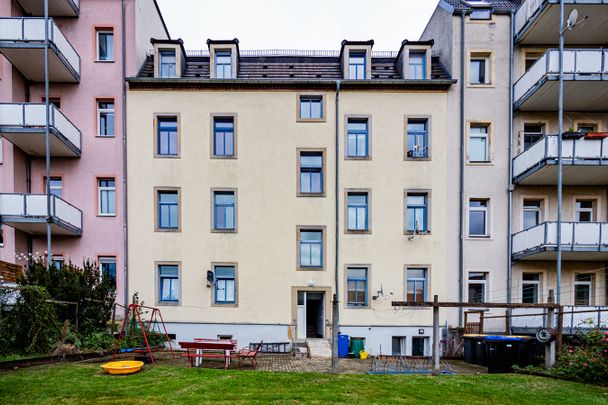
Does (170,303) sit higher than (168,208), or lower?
lower

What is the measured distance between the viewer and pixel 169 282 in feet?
49.8

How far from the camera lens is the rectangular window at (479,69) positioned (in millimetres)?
15602

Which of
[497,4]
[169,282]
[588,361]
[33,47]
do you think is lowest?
[588,361]

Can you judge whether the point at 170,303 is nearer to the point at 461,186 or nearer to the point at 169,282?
the point at 169,282

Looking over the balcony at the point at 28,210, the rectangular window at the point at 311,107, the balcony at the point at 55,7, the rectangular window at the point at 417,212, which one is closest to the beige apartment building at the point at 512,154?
the rectangular window at the point at 417,212

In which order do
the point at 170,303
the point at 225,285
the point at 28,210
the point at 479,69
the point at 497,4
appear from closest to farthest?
the point at 28,210
the point at 170,303
the point at 225,285
the point at 479,69
the point at 497,4

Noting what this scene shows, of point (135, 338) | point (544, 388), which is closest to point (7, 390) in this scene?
point (135, 338)

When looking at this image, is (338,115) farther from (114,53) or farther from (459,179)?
(114,53)

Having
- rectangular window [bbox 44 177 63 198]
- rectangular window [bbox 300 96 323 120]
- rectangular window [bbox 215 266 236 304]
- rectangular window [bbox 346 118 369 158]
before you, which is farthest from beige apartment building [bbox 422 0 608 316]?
rectangular window [bbox 44 177 63 198]

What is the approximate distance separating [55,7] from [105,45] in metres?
2.24

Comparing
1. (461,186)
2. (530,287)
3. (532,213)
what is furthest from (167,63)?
(530,287)

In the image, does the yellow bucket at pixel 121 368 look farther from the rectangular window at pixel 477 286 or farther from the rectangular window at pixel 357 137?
the rectangular window at pixel 477 286

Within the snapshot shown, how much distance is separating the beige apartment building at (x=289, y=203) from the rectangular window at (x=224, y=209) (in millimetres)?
44

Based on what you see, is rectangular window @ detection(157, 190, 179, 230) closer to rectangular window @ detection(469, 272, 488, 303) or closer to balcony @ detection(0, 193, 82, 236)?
balcony @ detection(0, 193, 82, 236)
